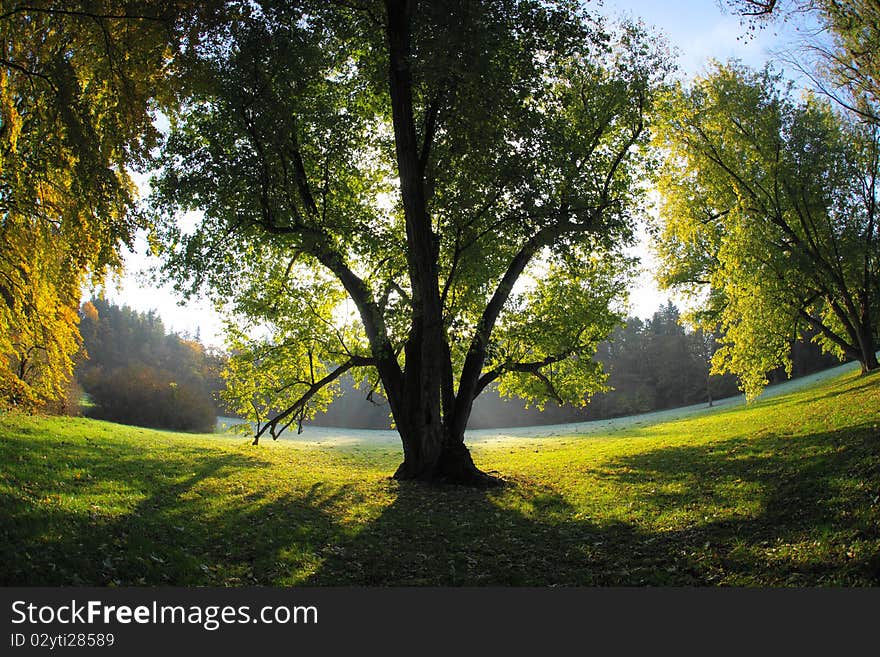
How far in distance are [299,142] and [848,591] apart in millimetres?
15679

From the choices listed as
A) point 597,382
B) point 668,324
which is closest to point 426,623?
point 597,382

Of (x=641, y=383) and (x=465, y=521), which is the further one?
(x=641, y=383)

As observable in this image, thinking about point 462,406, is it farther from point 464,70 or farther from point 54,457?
point 54,457

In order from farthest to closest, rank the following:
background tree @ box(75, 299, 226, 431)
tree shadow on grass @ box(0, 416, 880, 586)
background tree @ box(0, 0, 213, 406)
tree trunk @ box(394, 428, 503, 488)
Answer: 1. background tree @ box(75, 299, 226, 431)
2. tree trunk @ box(394, 428, 503, 488)
3. background tree @ box(0, 0, 213, 406)
4. tree shadow on grass @ box(0, 416, 880, 586)

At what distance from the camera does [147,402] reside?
41.5m

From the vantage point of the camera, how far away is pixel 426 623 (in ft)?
17.6

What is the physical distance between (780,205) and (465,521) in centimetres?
2199

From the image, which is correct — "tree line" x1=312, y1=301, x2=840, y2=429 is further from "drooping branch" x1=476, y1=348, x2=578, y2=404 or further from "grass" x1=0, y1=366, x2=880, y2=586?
"grass" x1=0, y1=366, x2=880, y2=586

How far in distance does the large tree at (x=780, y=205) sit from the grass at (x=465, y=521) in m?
7.40

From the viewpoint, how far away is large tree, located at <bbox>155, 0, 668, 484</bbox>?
36.4 feet

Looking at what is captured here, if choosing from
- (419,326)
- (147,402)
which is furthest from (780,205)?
(147,402)

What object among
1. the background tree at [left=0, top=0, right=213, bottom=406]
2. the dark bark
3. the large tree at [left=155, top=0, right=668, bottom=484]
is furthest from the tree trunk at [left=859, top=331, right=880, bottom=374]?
the background tree at [left=0, top=0, right=213, bottom=406]

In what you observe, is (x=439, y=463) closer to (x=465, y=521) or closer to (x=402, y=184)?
(x=465, y=521)

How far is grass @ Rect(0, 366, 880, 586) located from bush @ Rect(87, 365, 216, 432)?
1053 inches
